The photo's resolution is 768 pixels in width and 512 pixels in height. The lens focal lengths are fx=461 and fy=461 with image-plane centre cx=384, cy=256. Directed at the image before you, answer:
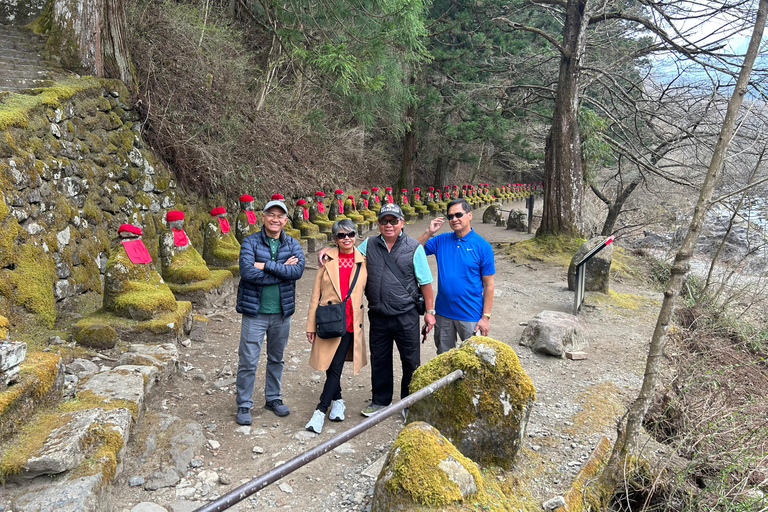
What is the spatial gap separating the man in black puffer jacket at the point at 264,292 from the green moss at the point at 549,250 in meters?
7.84

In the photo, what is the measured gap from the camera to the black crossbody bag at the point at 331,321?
11.6ft

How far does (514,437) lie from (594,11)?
10879 mm

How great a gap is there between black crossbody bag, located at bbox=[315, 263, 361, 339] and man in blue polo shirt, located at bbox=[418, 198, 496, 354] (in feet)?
2.91

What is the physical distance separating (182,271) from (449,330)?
12.7 ft

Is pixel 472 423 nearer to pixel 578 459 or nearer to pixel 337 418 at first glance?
pixel 578 459

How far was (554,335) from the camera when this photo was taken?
5.49m

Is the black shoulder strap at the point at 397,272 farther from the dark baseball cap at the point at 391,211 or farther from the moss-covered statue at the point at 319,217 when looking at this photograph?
the moss-covered statue at the point at 319,217

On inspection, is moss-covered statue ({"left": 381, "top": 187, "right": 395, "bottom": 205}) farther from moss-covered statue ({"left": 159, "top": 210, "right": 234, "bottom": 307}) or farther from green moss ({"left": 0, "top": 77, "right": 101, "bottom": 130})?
green moss ({"left": 0, "top": 77, "right": 101, "bottom": 130})

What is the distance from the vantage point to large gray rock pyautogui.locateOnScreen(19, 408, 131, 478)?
238cm

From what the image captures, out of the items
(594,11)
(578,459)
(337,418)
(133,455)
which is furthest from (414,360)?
(594,11)

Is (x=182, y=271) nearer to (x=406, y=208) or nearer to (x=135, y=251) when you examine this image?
(x=135, y=251)

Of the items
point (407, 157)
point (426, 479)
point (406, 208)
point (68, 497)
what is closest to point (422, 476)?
point (426, 479)

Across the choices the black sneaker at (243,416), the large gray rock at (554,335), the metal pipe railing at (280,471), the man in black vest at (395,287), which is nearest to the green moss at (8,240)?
the black sneaker at (243,416)

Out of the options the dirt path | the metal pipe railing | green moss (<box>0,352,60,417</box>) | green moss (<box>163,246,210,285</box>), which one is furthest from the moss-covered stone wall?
the metal pipe railing
